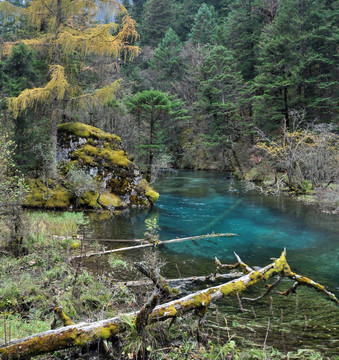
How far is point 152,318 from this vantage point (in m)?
3.20

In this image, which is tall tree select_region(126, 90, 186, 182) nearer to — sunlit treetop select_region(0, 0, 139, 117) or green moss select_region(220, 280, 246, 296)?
sunlit treetop select_region(0, 0, 139, 117)

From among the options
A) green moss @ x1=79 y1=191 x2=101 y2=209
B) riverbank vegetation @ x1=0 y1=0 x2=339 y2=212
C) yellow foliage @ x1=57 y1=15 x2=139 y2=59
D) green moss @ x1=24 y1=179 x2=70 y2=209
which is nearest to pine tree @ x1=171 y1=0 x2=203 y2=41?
riverbank vegetation @ x1=0 y1=0 x2=339 y2=212

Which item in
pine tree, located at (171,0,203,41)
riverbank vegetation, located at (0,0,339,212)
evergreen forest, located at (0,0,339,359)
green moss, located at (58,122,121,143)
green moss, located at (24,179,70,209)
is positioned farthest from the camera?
pine tree, located at (171,0,203,41)

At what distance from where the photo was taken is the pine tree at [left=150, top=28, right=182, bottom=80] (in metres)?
41.4

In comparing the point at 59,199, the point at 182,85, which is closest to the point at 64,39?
the point at 59,199

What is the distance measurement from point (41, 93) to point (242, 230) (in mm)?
11085

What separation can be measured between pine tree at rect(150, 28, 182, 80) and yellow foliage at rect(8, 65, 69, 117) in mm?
30483

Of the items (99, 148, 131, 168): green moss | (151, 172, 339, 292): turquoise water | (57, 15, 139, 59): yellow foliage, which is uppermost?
(57, 15, 139, 59): yellow foliage

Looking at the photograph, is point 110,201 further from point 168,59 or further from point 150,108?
point 168,59

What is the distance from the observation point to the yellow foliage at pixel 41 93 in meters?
12.3

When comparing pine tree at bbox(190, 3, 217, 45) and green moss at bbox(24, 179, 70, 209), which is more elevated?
pine tree at bbox(190, 3, 217, 45)

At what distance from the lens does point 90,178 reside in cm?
1413

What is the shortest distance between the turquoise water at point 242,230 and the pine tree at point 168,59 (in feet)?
93.6

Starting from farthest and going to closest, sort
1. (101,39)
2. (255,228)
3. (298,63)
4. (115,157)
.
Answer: (298,63) → (115,157) → (101,39) → (255,228)
